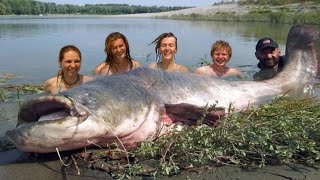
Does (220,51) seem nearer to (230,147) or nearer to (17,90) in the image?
(230,147)

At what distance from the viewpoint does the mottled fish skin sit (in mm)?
3072

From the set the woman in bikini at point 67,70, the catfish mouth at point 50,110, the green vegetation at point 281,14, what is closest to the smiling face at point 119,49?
the woman in bikini at point 67,70

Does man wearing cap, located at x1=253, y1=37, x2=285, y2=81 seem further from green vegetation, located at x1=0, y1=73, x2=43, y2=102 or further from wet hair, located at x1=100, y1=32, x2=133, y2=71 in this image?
green vegetation, located at x1=0, y1=73, x2=43, y2=102

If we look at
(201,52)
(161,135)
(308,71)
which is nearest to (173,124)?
(161,135)

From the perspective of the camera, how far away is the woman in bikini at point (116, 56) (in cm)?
601

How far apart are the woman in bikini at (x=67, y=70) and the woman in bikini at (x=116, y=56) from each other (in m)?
0.76

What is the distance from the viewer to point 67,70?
5254mm

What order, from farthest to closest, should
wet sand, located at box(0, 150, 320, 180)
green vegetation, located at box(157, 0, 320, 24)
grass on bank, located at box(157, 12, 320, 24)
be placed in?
green vegetation, located at box(157, 0, 320, 24)
grass on bank, located at box(157, 12, 320, 24)
wet sand, located at box(0, 150, 320, 180)

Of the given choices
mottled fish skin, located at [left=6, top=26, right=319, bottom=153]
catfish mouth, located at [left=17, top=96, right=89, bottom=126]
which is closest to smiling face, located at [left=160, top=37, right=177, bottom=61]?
mottled fish skin, located at [left=6, top=26, right=319, bottom=153]

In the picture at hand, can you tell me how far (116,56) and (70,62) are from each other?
1071mm

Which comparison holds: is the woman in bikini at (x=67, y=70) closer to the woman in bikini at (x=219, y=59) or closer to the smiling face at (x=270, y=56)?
the woman in bikini at (x=219, y=59)

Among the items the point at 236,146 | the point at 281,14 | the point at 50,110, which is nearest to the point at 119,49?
the point at 50,110

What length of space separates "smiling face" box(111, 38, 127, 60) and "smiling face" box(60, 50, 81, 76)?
0.92 m

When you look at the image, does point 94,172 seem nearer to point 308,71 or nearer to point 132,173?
point 132,173
